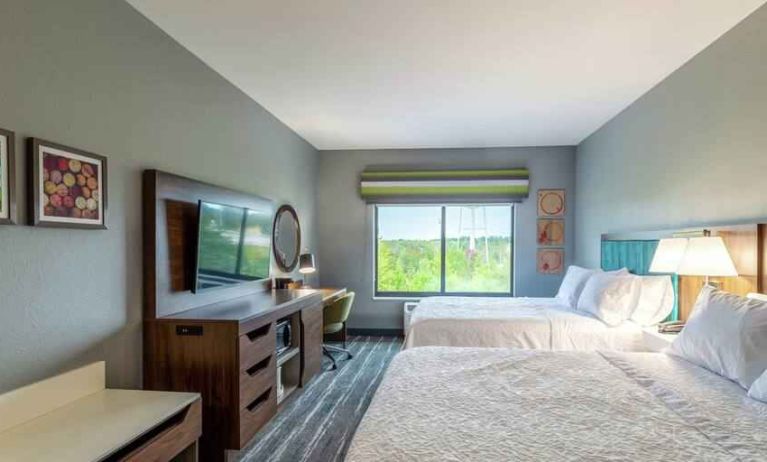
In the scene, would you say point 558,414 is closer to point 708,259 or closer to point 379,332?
point 708,259

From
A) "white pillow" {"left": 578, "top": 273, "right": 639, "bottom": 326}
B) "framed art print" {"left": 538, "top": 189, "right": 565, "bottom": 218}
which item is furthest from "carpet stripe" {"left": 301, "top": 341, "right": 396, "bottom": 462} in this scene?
"framed art print" {"left": 538, "top": 189, "right": 565, "bottom": 218}

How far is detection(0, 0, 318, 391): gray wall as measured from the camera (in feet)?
5.26

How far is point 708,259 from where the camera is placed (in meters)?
2.37

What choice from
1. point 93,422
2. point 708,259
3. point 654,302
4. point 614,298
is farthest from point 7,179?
point 654,302

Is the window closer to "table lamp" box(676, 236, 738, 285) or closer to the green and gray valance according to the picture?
the green and gray valance

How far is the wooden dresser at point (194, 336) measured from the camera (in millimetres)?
2314

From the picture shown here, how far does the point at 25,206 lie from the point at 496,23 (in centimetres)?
244

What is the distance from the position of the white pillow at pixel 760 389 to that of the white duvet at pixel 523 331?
1.49 m

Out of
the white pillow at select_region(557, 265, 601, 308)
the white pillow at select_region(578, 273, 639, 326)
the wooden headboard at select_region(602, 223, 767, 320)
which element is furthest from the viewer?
the white pillow at select_region(557, 265, 601, 308)

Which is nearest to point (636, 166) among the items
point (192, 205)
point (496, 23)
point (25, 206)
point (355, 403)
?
point (496, 23)

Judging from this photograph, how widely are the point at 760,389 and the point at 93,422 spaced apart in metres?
2.58

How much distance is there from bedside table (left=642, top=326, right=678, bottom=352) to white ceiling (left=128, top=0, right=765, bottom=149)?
189 cm

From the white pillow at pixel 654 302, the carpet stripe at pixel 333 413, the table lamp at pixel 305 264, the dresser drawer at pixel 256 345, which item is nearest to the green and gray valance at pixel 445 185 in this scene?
the table lamp at pixel 305 264

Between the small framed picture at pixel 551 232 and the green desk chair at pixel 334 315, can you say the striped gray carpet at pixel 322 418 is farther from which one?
the small framed picture at pixel 551 232
